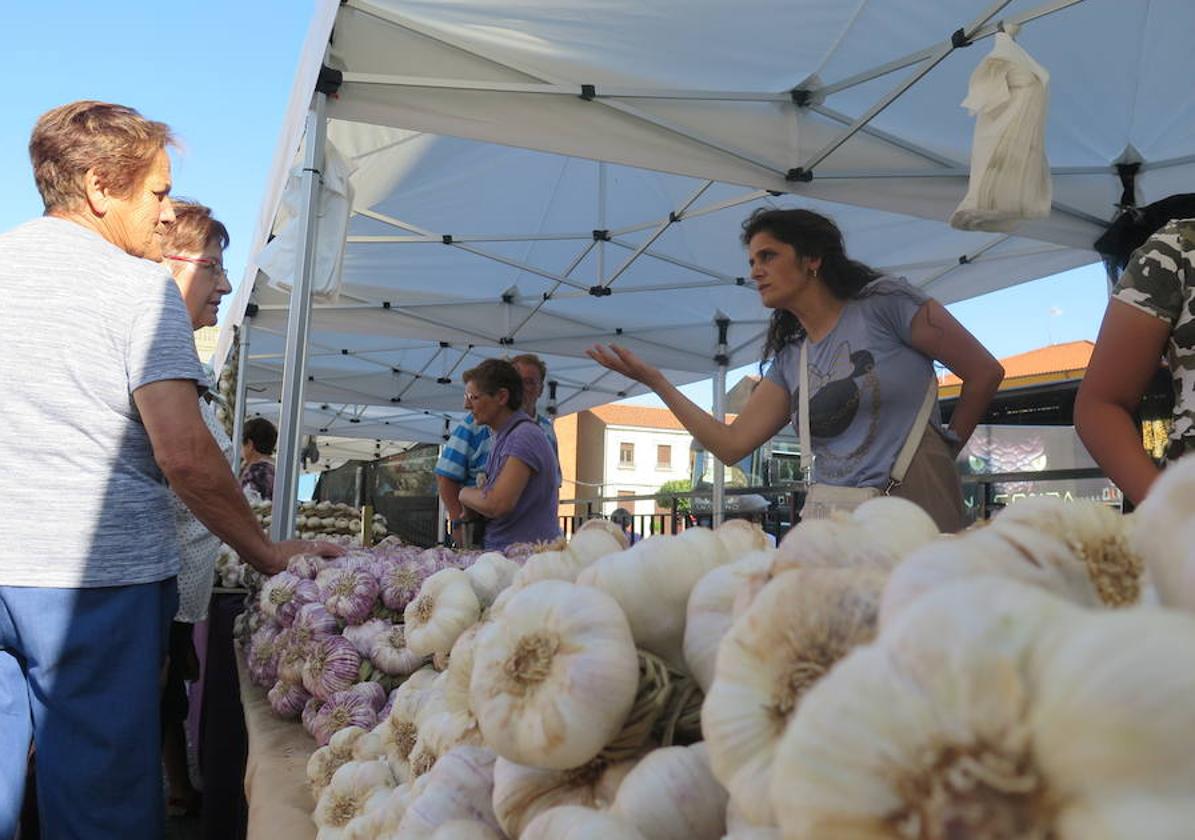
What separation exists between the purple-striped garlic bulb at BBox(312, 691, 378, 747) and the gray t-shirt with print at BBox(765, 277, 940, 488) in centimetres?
119

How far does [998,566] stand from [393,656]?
1.33 meters

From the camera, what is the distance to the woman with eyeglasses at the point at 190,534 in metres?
1.88

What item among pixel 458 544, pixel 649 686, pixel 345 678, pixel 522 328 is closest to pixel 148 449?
pixel 345 678

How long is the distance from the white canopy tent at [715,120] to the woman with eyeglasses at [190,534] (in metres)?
0.72

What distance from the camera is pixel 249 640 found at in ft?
7.29

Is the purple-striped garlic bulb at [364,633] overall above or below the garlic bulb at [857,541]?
below

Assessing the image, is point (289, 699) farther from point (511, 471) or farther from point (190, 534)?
point (511, 471)

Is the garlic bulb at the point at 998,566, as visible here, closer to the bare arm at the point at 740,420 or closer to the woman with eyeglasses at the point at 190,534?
the woman with eyeglasses at the point at 190,534

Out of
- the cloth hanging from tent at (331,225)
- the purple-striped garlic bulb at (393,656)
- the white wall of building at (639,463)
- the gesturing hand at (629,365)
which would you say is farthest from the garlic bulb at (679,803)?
the white wall of building at (639,463)

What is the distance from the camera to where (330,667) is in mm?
1541

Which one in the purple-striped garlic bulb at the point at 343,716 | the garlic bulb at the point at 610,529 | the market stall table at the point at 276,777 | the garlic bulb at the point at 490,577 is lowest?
the market stall table at the point at 276,777

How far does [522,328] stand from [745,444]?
4.94 metres

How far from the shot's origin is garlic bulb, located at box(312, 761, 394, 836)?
1.01 m

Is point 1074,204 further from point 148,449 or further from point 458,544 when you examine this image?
point 148,449
